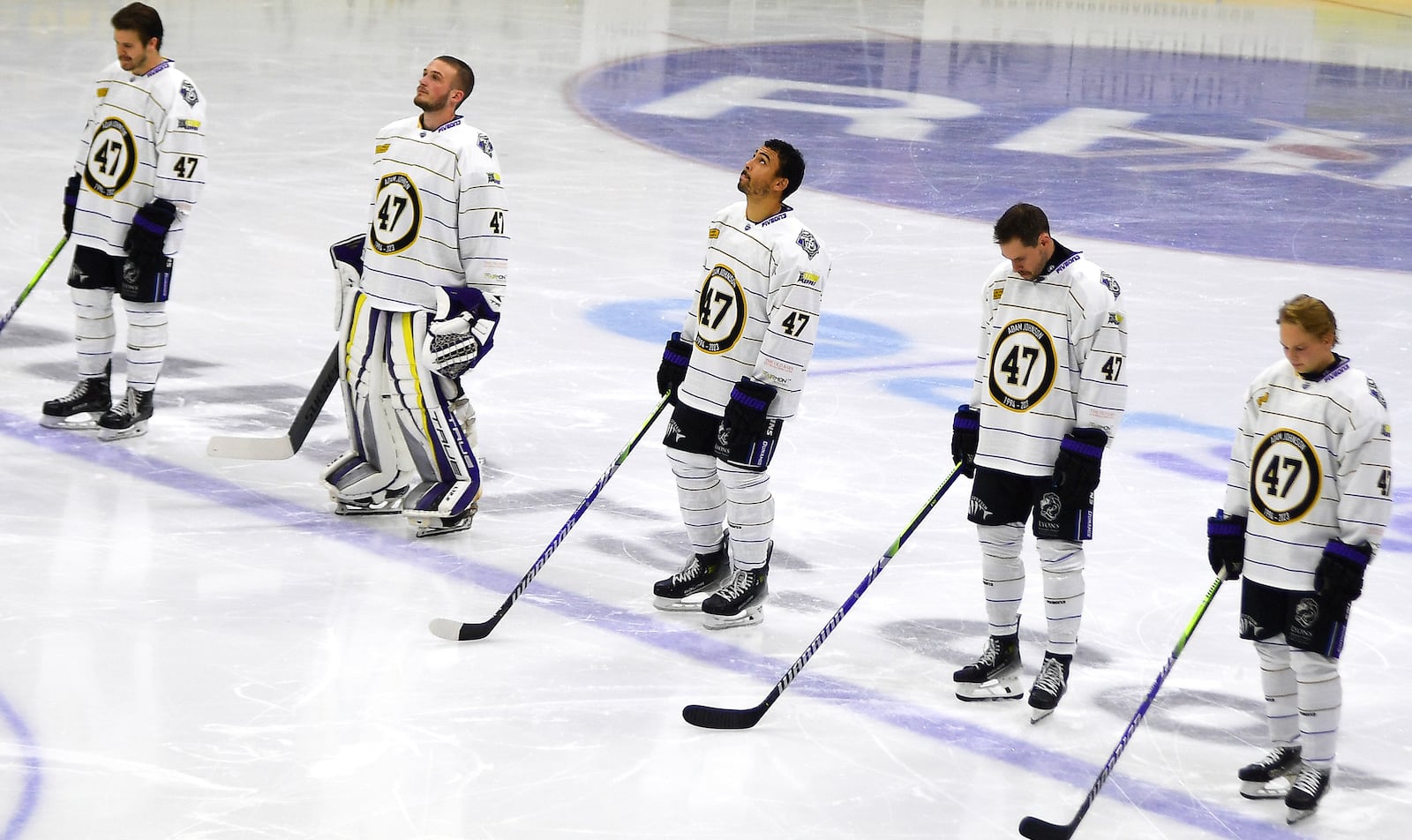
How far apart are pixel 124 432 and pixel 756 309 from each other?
9.11 ft

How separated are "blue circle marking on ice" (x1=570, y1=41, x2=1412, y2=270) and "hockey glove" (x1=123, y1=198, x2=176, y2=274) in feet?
18.4

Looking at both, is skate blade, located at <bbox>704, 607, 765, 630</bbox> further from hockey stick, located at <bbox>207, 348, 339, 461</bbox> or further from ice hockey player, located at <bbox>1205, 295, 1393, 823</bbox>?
hockey stick, located at <bbox>207, 348, 339, 461</bbox>

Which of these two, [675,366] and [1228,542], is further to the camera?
[675,366]

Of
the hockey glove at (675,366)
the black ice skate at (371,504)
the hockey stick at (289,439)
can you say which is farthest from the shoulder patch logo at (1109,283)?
the hockey stick at (289,439)

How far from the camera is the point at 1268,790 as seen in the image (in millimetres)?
4387

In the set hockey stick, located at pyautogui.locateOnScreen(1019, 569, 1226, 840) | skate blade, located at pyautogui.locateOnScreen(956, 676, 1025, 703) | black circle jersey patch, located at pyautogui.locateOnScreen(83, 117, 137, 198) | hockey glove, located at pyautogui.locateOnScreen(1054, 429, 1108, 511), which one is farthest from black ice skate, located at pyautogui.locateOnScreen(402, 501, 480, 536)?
hockey stick, located at pyautogui.locateOnScreen(1019, 569, 1226, 840)

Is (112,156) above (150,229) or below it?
above

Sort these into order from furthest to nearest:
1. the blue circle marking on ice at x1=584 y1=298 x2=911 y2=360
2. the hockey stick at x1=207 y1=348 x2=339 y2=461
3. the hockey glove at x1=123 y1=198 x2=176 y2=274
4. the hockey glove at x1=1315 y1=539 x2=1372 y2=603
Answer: the blue circle marking on ice at x1=584 y1=298 x2=911 y2=360 < the hockey glove at x1=123 y1=198 x2=176 y2=274 < the hockey stick at x1=207 y1=348 x2=339 y2=461 < the hockey glove at x1=1315 y1=539 x2=1372 y2=603

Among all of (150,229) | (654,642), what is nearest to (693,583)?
(654,642)

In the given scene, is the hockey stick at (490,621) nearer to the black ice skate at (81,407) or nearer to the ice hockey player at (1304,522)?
the ice hockey player at (1304,522)

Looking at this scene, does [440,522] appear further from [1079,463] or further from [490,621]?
[1079,463]

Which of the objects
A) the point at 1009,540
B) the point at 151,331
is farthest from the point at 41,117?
the point at 1009,540

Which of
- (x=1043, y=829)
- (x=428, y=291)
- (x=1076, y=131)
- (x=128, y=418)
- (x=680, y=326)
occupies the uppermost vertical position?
(x=1076, y=131)

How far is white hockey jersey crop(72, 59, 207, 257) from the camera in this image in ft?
21.3
